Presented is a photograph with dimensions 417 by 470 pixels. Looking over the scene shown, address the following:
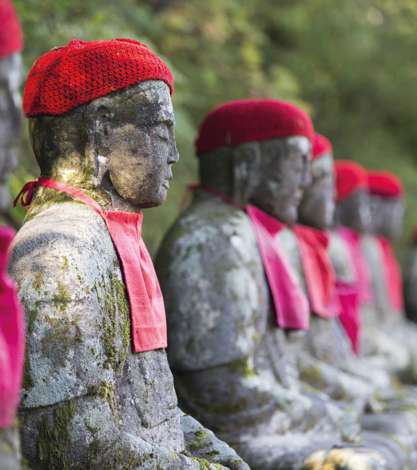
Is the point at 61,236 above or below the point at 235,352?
above

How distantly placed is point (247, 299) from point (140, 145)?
1351mm

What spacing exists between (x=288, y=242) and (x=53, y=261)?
114 inches

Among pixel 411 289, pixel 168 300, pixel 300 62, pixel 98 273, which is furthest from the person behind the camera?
pixel 300 62

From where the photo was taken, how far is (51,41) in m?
6.95

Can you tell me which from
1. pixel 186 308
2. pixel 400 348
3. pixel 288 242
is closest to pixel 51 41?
pixel 288 242

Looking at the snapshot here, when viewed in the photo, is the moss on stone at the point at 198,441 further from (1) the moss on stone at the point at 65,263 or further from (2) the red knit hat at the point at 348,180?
(2) the red knit hat at the point at 348,180

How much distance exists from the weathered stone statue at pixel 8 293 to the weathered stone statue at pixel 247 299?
5.78 ft

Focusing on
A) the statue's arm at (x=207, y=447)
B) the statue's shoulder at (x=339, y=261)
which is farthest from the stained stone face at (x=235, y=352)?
the statue's shoulder at (x=339, y=261)

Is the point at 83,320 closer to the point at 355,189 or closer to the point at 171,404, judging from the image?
the point at 171,404

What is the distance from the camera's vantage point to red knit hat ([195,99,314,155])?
5609 millimetres

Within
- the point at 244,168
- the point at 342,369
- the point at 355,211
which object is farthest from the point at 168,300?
the point at 355,211

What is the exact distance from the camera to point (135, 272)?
3854 mm

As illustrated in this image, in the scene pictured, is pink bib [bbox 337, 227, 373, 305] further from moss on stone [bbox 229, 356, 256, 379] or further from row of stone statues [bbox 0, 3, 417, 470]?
moss on stone [bbox 229, 356, 256, 379]

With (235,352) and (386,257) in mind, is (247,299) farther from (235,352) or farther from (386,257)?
(386,257)
